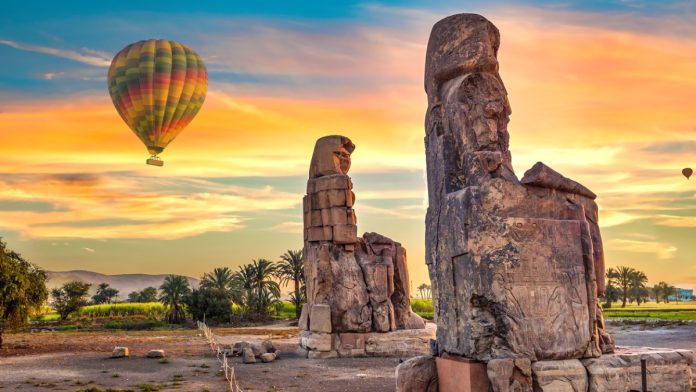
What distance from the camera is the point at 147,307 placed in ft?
225

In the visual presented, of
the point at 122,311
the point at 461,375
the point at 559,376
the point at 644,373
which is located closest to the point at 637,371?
the point at 644,373

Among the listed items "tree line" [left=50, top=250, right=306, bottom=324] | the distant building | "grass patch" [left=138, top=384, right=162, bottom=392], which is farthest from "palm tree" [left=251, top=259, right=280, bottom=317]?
the distant building

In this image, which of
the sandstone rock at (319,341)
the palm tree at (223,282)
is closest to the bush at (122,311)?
the palm tree at (223,282)

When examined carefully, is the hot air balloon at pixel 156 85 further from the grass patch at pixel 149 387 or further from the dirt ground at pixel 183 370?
the grass patch at pixel 149 387

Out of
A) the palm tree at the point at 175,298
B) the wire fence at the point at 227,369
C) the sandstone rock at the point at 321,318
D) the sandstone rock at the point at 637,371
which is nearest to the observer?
the sandstone rock at the point at 637,371

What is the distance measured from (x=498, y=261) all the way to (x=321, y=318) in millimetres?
13956

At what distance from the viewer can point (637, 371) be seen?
35.3 ft

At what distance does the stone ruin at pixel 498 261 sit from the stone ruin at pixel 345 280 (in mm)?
12220

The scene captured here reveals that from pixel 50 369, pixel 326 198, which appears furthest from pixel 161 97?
pixel 50 369

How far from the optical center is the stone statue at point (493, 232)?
10.3m

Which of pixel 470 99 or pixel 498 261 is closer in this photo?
pixel 498 261

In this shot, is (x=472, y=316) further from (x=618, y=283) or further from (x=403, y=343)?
(x=618, y=283)

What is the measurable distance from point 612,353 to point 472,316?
2.57m

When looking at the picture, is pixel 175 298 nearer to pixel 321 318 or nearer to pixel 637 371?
pixel 321 318
